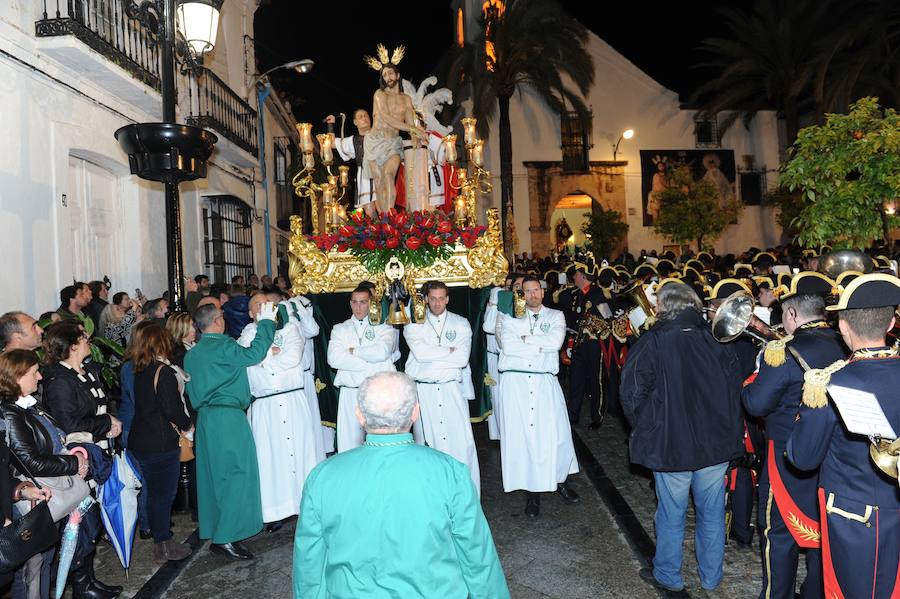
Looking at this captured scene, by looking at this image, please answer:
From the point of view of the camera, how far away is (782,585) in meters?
4.18

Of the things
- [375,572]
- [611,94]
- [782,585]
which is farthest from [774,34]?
[375,572]

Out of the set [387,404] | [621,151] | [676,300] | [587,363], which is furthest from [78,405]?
[621,151]

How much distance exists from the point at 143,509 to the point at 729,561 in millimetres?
4810

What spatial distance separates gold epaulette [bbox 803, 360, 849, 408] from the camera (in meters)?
3.23

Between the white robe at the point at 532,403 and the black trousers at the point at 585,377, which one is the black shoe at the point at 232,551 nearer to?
the white robe at the point at 532,403

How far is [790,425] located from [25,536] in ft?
14.2

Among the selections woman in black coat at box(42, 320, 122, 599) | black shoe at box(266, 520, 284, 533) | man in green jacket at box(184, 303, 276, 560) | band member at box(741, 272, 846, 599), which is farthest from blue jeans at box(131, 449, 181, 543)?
band member at box(741, 272, 846, 599)

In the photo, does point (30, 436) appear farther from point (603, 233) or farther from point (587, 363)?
Answer: point (603, 233)

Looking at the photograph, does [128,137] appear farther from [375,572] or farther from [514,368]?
[375,572]

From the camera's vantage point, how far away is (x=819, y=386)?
3244 millimetres

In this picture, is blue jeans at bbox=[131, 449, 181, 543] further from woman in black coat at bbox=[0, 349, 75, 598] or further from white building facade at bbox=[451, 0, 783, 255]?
white building facade at bbox=[451, 0, 783, 255]

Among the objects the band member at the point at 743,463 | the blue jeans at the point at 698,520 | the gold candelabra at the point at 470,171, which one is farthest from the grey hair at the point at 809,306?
the gold candelabra at the point at 470,171

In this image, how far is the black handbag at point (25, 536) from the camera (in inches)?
149

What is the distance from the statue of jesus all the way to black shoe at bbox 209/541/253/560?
13.7 ft
